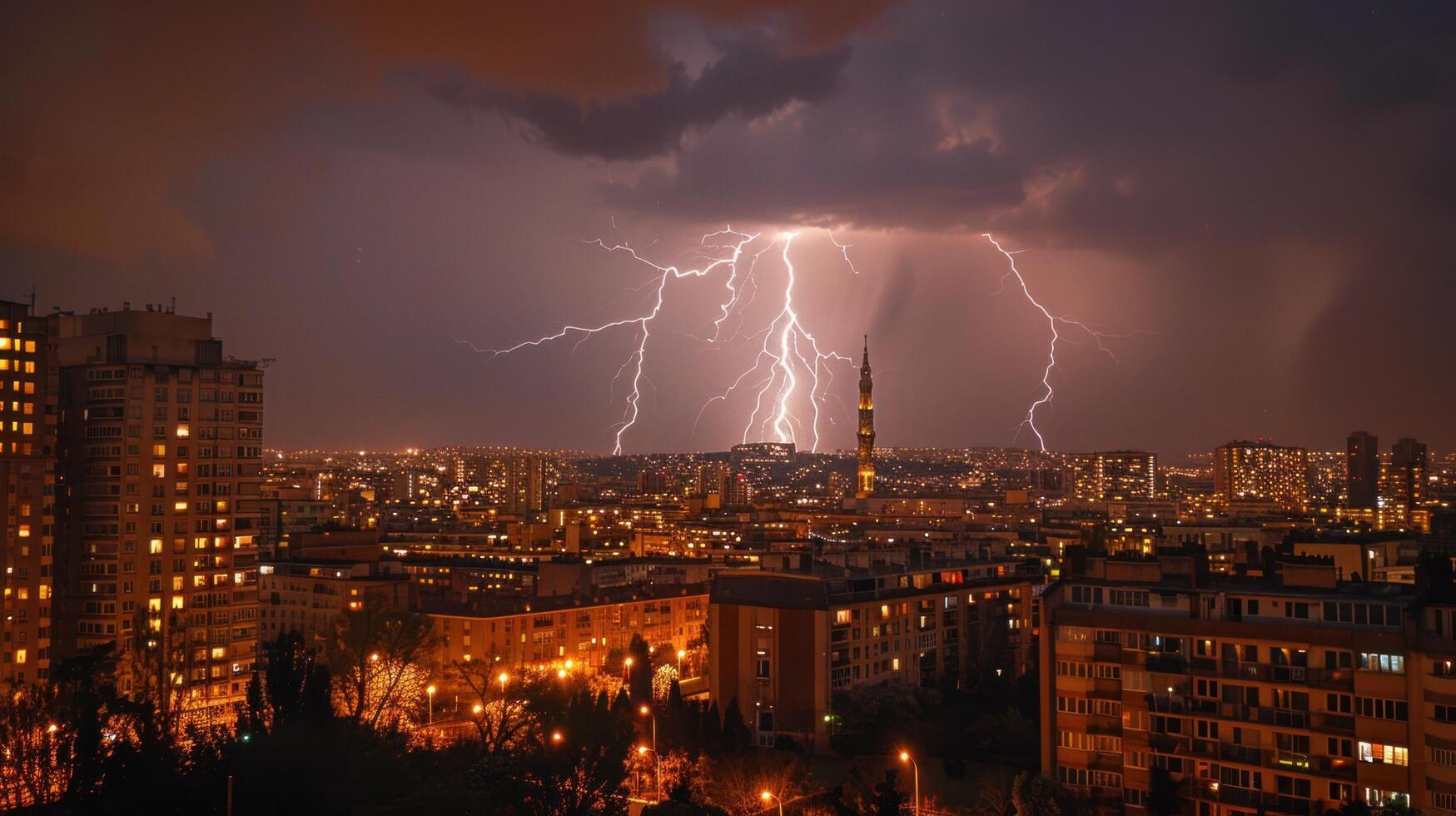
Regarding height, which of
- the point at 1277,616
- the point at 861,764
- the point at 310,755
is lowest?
the point at 861,764

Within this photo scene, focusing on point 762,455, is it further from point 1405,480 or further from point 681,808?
point 681,808

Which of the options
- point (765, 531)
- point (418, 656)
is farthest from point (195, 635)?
point (765, 531)

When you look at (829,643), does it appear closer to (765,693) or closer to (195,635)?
(765,693)

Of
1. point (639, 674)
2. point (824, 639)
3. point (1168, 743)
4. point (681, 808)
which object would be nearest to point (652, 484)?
point (639, 674)

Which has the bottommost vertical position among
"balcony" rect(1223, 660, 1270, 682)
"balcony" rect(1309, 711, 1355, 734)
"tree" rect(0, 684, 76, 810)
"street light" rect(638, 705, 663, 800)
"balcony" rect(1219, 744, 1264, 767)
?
"street light" rect(638, 705, 663, 800)

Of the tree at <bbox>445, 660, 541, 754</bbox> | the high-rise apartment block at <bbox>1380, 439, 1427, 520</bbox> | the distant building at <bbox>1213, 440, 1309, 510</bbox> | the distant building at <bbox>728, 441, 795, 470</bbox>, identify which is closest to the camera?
the tree at <bbox>445, 660, 541, 754</bbox>

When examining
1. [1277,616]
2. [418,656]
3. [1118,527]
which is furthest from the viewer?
[1118,527]

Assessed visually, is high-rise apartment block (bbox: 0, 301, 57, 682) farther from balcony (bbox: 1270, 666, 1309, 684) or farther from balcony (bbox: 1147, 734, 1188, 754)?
balcony (bbox: 1270, 666, 1309, 684)

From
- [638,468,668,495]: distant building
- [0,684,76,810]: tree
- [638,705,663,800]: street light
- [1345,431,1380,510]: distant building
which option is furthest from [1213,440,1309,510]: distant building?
[0,684,76,810]: tree
